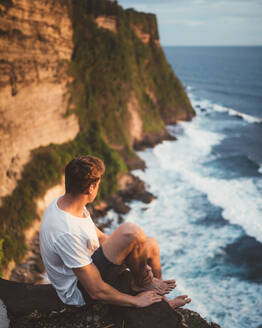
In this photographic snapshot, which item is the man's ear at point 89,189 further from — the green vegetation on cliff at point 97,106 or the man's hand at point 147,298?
the green vegetation on cliff at point 97,106

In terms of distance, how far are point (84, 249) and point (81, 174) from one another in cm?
84

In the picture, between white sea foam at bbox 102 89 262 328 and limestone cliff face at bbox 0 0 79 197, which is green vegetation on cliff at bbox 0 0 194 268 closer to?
limestone cliff face at bbox 0 0 79 197

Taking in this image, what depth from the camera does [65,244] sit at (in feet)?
10.5

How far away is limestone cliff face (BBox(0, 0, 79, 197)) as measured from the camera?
12289 mm

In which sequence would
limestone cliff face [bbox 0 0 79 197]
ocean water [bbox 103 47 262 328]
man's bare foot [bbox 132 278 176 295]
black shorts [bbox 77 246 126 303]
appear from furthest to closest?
1. limestone cliff face [bbox 0 0 79 197]
2. ocean water [bbox 103 47 262 328]
3. man's bare foot [bbox 132 278 176 295]
4. black shorts [bbox 77 246 126 303]

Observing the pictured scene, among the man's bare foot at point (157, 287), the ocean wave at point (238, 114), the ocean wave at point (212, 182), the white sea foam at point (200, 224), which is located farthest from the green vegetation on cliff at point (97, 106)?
the ocean wave at point (238, 114)

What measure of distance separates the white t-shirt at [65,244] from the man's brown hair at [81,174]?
12.4 inches

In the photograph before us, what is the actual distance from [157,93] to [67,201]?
30.5m

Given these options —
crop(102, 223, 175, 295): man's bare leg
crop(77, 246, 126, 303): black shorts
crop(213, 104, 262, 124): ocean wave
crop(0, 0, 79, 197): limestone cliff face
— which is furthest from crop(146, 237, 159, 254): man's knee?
crop(213, 104, 262, 124): ocean wave

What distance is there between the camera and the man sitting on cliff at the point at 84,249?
3248mm

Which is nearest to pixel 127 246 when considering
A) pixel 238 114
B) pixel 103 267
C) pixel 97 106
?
pixel 103 267

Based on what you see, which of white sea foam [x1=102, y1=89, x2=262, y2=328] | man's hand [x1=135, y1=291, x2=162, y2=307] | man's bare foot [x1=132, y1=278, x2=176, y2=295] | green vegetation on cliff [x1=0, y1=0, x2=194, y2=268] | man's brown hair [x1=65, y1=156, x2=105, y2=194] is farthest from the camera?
green vegetation on cliff [x1=0, y1=0, x2=194, y2=268]

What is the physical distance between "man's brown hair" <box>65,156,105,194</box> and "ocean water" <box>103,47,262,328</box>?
794cm

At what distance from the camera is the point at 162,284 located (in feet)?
13.3
